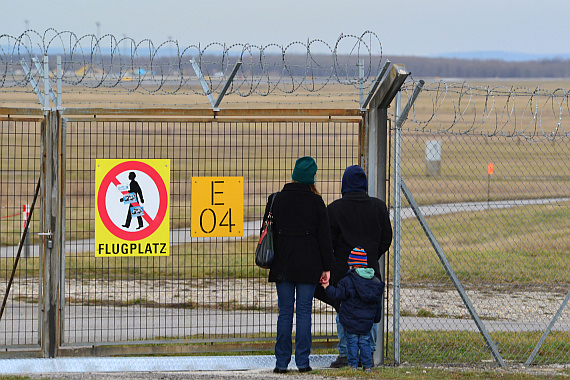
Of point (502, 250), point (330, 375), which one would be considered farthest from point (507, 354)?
point (502, 250)

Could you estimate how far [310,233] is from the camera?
20.4 ft

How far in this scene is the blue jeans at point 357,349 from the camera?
248 inches

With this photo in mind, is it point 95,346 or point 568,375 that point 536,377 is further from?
point 95,346

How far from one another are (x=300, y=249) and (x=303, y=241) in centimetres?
8

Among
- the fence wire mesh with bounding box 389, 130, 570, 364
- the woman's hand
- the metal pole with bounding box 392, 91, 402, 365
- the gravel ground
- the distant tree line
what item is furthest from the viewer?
the distant tree line

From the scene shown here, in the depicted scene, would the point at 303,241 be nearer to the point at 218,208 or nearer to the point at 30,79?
the point at 218,208

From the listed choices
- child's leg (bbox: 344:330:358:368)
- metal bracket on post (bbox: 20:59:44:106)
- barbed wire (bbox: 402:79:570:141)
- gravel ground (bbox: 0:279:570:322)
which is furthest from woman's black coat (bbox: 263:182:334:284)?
gravel ground (bbox: 0:279:570:322)

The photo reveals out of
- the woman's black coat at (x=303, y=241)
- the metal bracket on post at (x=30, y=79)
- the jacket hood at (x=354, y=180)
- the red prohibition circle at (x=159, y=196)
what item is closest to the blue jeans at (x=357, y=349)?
the woman's black coat at (x=303, y=241)

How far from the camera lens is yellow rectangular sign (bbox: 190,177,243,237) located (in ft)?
22.3

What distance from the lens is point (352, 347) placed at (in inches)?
248

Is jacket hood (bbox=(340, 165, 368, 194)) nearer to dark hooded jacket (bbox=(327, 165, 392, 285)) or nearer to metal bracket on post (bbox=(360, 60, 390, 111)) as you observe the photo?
dark hooded jacket (bbox=(327, 165, 392, 285))

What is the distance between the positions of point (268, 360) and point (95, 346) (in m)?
1.65

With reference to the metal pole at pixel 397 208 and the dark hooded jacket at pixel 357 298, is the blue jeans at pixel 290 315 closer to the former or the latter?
the dark hooded jacket at pixel 357 298

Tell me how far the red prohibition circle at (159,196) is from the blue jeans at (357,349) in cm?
213
